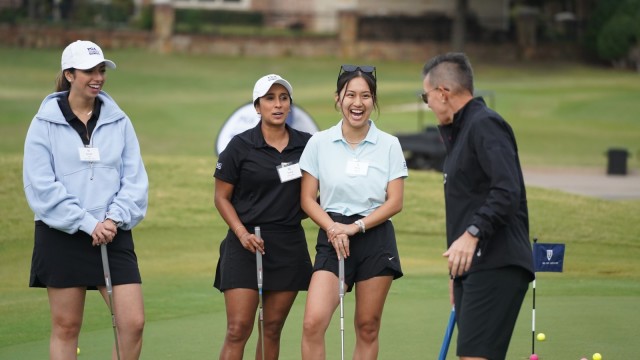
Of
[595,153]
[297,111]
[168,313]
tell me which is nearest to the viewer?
[168,313]

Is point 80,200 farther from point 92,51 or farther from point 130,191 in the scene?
point 92,51

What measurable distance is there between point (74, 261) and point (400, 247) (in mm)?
8165

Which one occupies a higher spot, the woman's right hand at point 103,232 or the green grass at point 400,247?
the woman's right hand at point 103,232

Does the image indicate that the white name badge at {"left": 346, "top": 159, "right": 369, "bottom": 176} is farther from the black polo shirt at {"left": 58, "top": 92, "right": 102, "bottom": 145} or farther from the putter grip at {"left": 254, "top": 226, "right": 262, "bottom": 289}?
the black polo shirt at {"left": 58, "top": 92, "right": 102, "bottom": 145}

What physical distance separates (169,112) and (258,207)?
28.4 metres

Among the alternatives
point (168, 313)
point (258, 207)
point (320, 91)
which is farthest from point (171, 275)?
point (320, 91)

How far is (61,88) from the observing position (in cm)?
715

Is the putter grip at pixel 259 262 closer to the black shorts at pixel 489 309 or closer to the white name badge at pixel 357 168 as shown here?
the white name badge at pixel 357 168

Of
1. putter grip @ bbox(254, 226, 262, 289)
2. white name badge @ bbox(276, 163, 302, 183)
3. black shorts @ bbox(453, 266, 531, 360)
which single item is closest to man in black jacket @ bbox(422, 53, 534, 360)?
black shorts @ bbox(453, 266, 531, 360)

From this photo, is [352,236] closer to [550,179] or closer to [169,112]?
[550,179]

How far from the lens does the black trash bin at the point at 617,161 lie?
25641 millimetres

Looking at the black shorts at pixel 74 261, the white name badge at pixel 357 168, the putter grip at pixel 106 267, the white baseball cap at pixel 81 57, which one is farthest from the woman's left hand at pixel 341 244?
the white baseball cap at pixel 81 57

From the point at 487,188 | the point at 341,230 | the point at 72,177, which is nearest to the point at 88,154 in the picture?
the point at 72,177

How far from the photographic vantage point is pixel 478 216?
590cm
